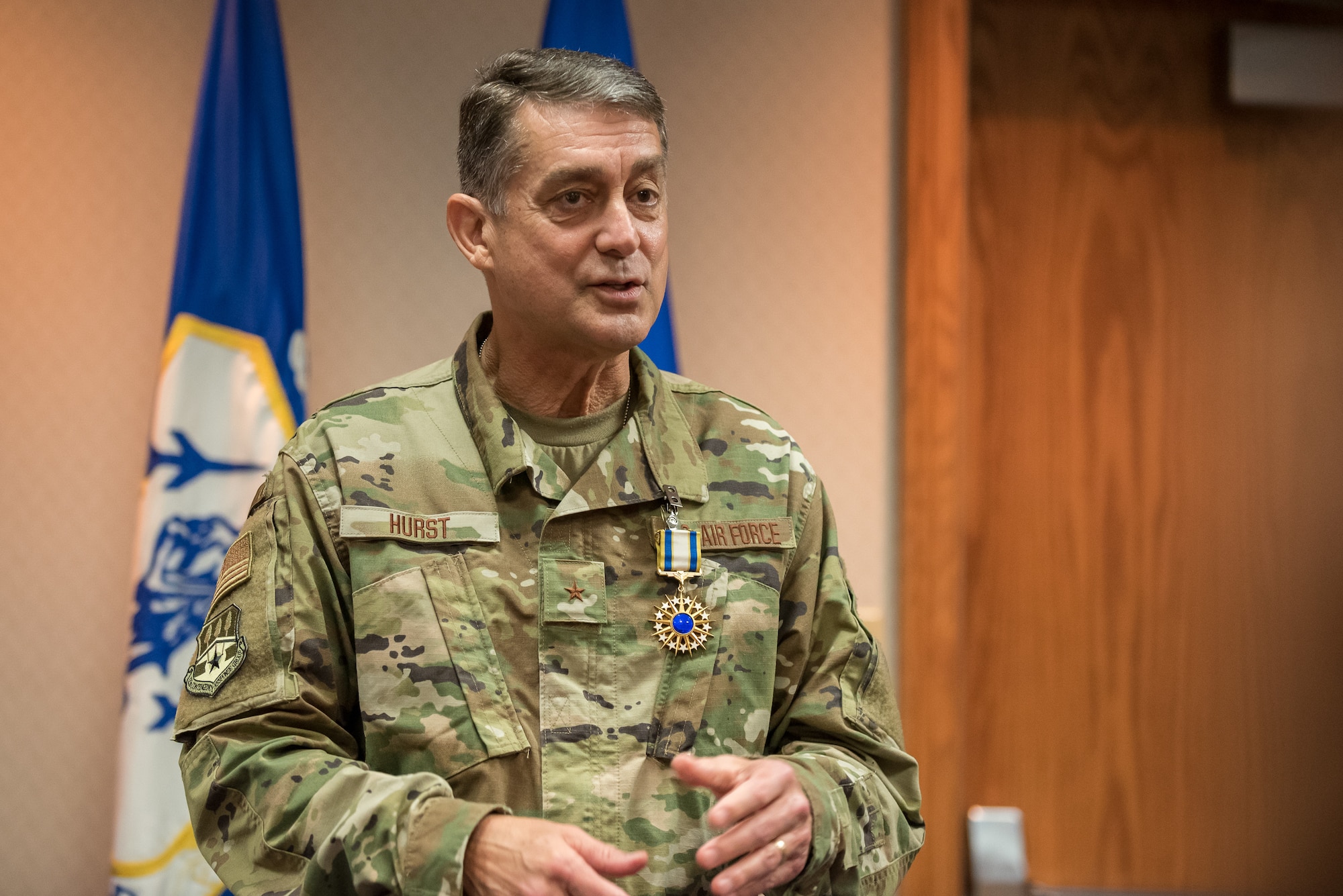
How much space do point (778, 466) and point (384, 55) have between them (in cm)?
152

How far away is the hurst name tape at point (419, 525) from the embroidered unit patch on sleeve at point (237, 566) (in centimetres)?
10

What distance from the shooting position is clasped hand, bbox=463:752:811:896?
0.98m

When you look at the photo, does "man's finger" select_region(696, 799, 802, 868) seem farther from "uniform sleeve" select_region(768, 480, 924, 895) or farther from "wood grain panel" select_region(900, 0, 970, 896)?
"wood grain panel" select_region(900, 0, 970, 896)

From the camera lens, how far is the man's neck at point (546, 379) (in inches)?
52.6

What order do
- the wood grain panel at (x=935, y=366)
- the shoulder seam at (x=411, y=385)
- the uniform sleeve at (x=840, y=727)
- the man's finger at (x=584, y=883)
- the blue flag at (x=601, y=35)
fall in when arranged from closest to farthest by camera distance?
the man's finger at (x=584, y=883)
the uniform sleeve at (x=840, y=727)
the shoulder seam at (x=411, y=385)
the blue flag at (x=601, y=35)
the wood grain panel at (x=935, y=366)

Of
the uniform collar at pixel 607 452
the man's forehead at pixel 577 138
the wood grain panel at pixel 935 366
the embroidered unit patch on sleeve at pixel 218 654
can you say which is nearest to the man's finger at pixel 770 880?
the uniform collar at pixel 607 452

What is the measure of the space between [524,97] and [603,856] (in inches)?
32.7

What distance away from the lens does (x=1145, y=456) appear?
104 inches

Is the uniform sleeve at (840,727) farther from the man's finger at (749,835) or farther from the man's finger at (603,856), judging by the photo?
the man's finger at (603,856)

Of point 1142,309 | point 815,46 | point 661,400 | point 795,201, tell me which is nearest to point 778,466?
point 661,400

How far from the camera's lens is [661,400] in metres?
1.40

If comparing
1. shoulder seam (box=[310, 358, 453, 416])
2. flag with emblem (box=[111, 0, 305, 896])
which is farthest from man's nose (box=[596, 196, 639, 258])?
flag with emblem (box=[111, 0, 305, 896])

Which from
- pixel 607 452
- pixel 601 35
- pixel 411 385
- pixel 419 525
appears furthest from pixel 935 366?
pixel 419 525

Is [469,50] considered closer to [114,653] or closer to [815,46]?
[815,46]
